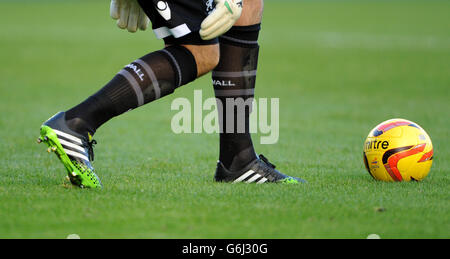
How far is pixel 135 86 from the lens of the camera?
12.9ft

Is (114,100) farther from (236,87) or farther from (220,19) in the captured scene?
(236,87)

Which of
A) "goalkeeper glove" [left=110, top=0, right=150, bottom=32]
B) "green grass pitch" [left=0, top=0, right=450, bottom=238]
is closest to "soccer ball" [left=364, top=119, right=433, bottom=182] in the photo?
"green grass pitch" [left=0, top=0, right=450, bottom=238]

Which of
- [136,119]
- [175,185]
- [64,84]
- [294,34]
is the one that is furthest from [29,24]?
[175,185]

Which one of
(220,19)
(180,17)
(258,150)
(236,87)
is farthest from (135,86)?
(258,150)

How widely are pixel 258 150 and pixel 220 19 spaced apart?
2976 mm

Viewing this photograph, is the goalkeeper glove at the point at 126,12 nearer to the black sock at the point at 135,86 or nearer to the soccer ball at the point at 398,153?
the black sock at the point at 135,86

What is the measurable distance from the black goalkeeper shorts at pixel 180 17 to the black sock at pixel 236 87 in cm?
36

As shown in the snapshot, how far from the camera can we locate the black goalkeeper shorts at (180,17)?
3.94 meters

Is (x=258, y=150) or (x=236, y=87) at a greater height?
(x=236, y=87)

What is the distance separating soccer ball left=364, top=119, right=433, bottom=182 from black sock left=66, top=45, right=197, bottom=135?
1507mm

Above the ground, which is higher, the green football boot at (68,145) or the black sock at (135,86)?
the black sock at (135,86)

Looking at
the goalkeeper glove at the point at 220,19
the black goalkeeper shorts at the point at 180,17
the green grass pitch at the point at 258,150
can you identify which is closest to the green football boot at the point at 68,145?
the green grass pitch at the point at 258,150

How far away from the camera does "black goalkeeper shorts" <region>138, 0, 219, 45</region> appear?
3.94 metres
